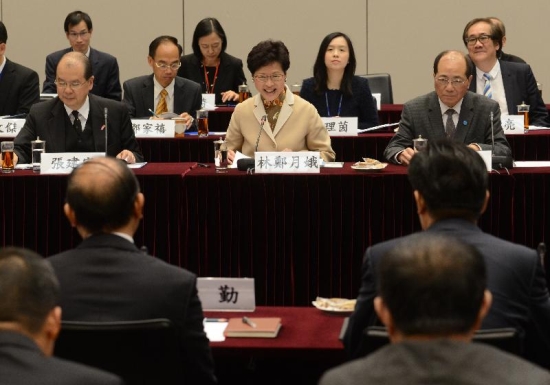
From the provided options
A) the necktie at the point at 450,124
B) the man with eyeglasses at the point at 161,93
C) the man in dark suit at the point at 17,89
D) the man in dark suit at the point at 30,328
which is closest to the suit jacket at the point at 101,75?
the man in dark suit at the point at 17,89

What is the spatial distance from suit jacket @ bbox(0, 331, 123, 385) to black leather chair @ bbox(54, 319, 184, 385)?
47cm

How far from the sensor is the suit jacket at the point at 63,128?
16.1 feet

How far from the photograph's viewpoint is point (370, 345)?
6.77ft

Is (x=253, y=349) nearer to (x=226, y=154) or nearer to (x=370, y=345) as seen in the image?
(x=370, y=345)

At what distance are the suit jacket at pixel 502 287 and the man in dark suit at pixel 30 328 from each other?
2.64 feet

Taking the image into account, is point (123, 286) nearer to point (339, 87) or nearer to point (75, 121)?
point (75, 121)

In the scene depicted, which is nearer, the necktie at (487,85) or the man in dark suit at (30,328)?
the man in dark suit at (30,328)

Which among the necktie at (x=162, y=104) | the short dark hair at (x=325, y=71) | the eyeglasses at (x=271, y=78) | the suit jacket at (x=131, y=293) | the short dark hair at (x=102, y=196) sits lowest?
the suit jacket at (x=131, y=293)

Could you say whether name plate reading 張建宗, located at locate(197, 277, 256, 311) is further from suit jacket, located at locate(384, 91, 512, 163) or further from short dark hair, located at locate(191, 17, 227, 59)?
short dark hair, located at locate(191, 17, 227, 59)

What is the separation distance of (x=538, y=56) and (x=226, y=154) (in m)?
5.53

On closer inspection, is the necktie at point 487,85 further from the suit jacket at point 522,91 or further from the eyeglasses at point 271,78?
the eyeglasses at point 271,78

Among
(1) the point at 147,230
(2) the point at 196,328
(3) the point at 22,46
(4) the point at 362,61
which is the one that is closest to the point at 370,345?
(2) the point at 196,328

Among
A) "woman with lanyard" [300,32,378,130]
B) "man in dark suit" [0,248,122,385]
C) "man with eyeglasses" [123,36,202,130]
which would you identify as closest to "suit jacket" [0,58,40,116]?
"man with eyeglasses" [123,36,202,130]

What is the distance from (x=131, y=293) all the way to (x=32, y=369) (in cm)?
69
